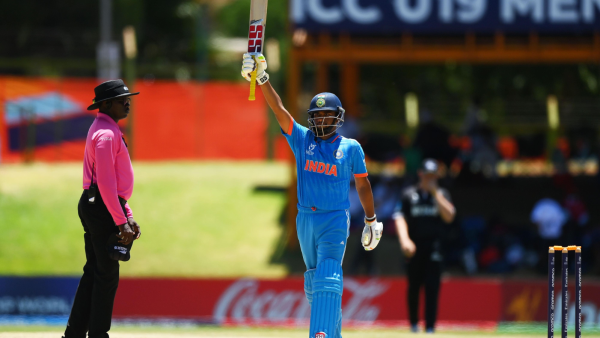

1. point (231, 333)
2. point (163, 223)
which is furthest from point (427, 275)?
point (163, 223)

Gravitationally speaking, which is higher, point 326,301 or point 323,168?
point 323,168

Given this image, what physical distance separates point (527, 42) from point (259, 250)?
669 centimetres

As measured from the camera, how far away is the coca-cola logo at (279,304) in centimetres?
1121

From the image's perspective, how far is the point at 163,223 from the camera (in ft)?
54.3

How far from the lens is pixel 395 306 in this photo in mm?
11180

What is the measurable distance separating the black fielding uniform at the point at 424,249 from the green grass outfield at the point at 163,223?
6016mm

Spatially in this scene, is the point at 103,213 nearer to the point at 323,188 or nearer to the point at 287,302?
the point at 323,188

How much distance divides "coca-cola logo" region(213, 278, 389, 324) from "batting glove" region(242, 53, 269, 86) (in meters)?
5.81

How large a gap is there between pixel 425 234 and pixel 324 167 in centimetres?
292

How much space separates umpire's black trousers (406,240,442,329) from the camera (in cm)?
837

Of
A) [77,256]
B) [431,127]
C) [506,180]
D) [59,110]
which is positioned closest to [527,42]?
[431,127]

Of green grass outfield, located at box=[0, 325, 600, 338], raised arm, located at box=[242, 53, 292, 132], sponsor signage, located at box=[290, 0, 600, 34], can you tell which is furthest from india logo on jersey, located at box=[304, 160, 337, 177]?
sponsor signage, located at box=[290, 0, 600, 34]

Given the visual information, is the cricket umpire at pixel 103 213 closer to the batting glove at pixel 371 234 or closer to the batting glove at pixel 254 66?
the batting glove at pixel 254 66

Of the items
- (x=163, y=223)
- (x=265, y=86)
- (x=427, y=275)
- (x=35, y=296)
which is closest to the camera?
(x=265, y=86)
